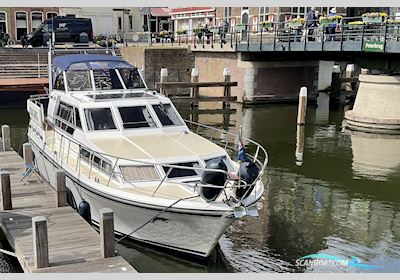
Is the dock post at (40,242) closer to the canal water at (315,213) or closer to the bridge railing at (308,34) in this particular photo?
the canal water at (315,213)

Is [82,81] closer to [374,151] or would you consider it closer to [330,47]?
[374,151]

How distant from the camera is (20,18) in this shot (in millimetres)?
47812

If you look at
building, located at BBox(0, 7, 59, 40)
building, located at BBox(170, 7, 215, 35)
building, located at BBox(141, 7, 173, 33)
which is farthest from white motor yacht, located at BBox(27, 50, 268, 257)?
building, located at BBox(141, 7, 173, 33)

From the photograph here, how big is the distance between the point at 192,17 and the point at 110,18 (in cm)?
909

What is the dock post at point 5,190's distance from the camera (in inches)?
400

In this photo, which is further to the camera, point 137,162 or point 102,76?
point 102,76

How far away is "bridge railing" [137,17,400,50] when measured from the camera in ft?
71.3

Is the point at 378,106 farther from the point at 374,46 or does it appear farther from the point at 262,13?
the point at 262,13

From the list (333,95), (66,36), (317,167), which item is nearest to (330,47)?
(333,95)

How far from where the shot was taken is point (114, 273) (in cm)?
768

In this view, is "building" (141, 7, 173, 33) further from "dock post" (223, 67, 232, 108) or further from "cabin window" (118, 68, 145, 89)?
"cabin window" (118, 68, 145, 89)

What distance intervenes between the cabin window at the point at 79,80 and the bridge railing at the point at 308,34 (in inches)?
489

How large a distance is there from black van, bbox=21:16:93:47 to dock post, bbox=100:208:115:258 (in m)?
31.5

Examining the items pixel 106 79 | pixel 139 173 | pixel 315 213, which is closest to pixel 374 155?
pixel 315 213
